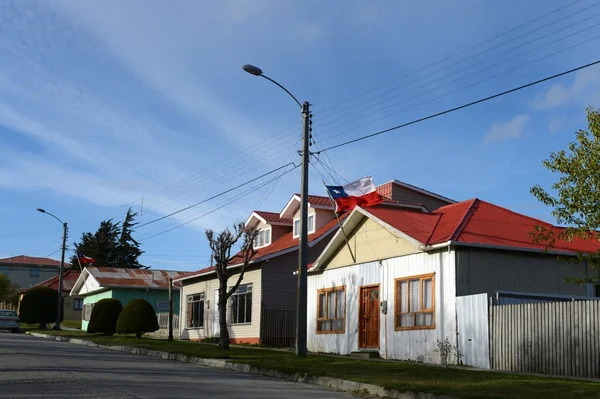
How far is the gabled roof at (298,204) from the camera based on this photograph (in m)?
35.7

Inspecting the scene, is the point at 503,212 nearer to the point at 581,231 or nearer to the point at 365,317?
the point at 365,317

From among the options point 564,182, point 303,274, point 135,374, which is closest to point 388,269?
point 303,274

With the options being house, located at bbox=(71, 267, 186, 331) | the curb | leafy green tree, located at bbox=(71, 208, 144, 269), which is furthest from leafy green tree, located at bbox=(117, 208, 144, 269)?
the curb

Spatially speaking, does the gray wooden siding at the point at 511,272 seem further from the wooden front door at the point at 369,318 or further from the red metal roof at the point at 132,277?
the red metal roof at the point at 132,277

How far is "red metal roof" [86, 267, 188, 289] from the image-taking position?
175 ft

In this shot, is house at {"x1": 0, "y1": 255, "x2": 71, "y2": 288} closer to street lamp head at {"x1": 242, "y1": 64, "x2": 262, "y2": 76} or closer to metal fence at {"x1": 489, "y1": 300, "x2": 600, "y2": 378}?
street lamp head at {"x1": 242, "y1": 64, "x2": 262, "y2": 76}

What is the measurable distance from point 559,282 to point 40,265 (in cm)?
9989

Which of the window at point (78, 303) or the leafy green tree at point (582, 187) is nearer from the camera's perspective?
the leafy green tree at point (582, 187)

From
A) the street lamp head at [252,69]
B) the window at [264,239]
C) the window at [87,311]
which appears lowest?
the window at [87,311]

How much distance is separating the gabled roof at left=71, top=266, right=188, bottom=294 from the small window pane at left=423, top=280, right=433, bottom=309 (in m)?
A: 31.8

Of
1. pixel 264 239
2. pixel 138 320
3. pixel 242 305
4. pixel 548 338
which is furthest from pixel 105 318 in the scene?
pixel 548 338

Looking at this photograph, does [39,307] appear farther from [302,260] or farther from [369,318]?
[302,260]

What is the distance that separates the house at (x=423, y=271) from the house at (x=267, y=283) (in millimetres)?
5262

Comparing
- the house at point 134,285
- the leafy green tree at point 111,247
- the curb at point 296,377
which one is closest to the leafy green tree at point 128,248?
the leafy green tree at point 111,247
